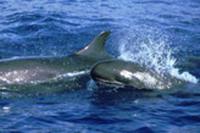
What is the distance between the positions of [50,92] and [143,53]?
16.0 feet

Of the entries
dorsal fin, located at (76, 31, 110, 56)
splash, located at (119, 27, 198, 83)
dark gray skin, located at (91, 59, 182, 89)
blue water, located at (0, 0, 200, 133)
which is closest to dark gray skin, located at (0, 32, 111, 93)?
dorsal fin, located at (76, 31, 110, 56)

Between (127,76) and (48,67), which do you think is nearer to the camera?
(127,76)

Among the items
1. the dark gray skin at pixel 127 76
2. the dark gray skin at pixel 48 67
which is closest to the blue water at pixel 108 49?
the dark gray skin at pixel 127 76

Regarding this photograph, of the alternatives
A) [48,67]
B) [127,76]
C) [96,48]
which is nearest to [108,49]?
[96,48]

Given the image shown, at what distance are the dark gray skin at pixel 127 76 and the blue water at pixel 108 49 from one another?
0.20m

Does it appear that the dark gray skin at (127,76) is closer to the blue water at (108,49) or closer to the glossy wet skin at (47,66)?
the blue water at (108,49)

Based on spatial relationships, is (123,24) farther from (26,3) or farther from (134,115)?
(134,115)

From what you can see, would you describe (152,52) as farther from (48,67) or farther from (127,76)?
(48,67)

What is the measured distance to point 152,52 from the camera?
16.6m

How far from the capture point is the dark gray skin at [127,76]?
11742mm

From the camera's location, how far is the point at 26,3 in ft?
76.5

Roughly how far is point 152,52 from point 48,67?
4769mm

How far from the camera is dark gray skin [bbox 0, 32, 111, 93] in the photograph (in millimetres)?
12383

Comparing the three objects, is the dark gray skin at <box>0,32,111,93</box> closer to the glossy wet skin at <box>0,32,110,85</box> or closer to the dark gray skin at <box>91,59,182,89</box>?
the glossy wet skin at <box>0,32,110,85</box>
